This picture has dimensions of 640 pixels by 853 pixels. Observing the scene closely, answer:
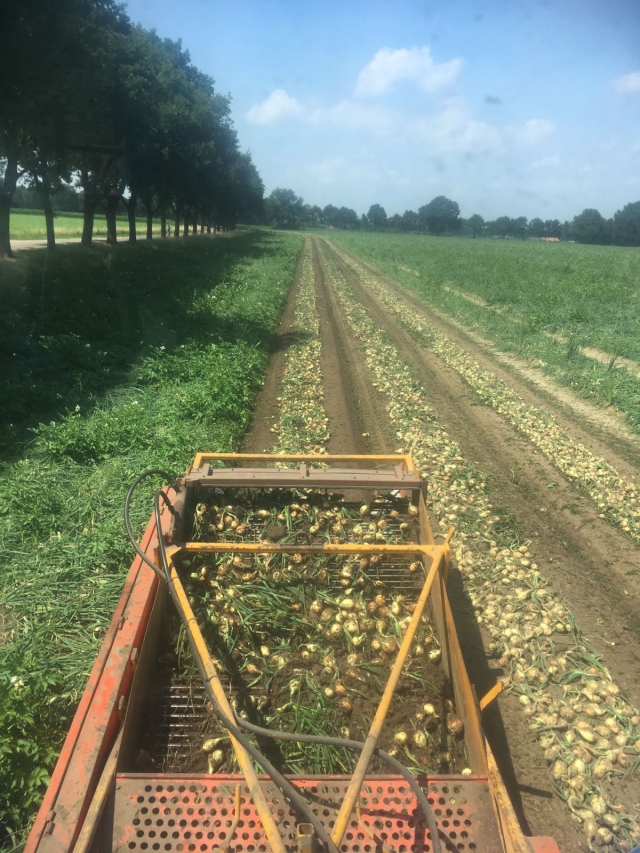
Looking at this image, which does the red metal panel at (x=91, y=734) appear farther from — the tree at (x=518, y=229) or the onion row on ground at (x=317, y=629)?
the tree at (x=518, y=229)

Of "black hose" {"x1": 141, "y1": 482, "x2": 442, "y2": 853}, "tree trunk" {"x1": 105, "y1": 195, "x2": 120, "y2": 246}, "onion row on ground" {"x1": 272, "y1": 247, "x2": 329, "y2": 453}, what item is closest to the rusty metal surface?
"black hose" {"x1": 141, "y1": 482, "x2": 442, "y2": 853}

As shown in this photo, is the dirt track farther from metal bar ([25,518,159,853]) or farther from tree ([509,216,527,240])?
tree ([509,216,527,240])

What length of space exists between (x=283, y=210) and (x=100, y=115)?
134 meters

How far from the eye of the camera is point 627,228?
360 feet

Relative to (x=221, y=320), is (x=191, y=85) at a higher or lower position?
higher

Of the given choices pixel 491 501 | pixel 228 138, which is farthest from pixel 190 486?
pixel 228 138

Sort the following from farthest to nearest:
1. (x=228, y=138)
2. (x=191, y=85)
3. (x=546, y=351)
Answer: (x=228, y=138) → (x=191, y=85) → (x=546, y=351)

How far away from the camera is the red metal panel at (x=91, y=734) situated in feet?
7.68

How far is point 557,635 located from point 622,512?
273 cm

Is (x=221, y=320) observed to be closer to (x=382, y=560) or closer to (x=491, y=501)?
(x=491, y=501)

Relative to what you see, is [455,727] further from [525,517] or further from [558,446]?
[558,446]

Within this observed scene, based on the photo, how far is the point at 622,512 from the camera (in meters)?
6.89

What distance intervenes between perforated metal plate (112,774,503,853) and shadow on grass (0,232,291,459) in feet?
19.3

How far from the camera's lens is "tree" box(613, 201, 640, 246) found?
10869 cm
